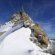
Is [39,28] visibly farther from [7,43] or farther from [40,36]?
[7,43]

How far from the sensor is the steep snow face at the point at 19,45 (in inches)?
468

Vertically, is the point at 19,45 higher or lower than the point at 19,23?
lower

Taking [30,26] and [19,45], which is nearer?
[19,45]

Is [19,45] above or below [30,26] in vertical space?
below

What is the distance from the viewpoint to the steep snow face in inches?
468

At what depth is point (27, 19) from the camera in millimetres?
13625

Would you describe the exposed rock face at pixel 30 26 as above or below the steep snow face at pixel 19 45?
above

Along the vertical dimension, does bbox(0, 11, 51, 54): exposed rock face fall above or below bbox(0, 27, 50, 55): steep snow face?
above

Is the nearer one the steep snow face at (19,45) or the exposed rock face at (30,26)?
the steep snow face at (19,45)

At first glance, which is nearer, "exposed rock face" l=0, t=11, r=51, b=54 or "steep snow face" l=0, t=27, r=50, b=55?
"steep snow face" l=0, t=27, r=50, b=55

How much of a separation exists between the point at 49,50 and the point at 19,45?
138 cm

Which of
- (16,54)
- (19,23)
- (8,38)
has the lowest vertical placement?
(16,54)

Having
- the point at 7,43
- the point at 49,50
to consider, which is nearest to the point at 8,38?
the point at 7,43

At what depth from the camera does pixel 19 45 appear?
12312mm
